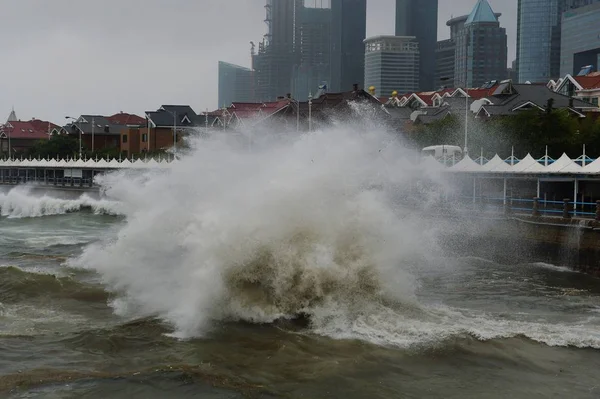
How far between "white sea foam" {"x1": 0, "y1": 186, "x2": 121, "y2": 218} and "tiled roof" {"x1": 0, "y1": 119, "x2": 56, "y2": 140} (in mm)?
57859

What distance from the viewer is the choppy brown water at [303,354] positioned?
36.2 feet

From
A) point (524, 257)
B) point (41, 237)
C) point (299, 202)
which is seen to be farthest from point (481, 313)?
point (41, 237)

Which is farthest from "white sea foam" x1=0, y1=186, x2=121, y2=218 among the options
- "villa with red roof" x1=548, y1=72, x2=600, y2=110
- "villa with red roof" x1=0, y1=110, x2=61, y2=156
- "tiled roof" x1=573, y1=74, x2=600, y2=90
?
"villa with red roof" x1=0, y1=110, x2=61, y2=156

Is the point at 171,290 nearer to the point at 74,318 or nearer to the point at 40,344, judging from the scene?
the point at 74,318

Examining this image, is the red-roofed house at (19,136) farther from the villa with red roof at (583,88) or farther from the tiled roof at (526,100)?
the villa with red roof at (583,88)

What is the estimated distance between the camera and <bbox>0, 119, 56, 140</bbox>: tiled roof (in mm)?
121000

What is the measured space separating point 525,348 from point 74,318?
9.67 metres

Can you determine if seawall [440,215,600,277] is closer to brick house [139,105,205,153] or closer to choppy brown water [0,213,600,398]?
choppy brown water [0,213,600,398]

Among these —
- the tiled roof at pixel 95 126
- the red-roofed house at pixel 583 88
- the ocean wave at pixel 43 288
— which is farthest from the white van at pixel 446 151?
the tiled roof at pixel 95 126

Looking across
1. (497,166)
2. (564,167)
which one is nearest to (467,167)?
(497,166)

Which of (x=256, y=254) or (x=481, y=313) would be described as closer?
(x=256, y=254)

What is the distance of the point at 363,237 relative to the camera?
1546 cm

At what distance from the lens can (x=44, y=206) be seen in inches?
2505

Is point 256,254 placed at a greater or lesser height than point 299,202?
lesser
